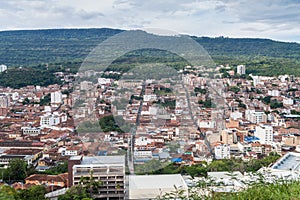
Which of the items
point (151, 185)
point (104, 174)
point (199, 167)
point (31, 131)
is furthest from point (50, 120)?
point (151, 185)

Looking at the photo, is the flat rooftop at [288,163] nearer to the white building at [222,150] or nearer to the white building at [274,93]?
the white building at [222,150]

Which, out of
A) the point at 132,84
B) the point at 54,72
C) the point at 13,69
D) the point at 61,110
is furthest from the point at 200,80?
the point at 13,69

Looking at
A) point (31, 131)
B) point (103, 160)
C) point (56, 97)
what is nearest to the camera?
point (103, 160)

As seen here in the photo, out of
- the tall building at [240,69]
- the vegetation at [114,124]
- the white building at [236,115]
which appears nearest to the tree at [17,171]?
the vegetation at [114,124]

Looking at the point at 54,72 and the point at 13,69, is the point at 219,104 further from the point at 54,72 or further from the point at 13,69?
the point at 13,69

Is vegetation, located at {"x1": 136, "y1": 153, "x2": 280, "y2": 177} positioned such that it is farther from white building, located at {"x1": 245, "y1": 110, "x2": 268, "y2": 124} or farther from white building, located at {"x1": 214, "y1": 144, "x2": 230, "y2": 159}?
white building, located at {"x1": 245, "y1": 110, "x2": 268, "y2": 124}

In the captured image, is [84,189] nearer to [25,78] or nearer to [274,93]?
[274,93]

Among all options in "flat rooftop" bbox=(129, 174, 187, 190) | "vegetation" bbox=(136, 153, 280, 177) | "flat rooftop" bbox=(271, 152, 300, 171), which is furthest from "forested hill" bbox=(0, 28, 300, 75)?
"flat rooftop" bbox=(129, 174, 187, 190)
